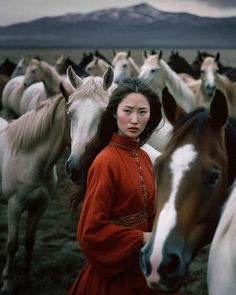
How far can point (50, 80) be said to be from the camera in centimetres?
705

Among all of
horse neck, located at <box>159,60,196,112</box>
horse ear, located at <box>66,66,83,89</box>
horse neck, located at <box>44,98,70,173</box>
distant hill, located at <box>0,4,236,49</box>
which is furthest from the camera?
distant hill, located at <box>0,4,236,49</box>

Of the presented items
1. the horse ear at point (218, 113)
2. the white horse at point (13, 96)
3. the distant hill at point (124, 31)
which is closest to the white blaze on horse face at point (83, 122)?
the horse ear at point (218, 113)

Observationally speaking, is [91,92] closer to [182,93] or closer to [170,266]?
[170,266]

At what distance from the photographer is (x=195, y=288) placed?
305 centimetres

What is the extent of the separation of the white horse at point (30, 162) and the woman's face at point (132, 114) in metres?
1.36

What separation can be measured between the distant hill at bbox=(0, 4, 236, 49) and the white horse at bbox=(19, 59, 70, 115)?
7.09 m

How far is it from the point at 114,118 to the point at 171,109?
10.6 inches

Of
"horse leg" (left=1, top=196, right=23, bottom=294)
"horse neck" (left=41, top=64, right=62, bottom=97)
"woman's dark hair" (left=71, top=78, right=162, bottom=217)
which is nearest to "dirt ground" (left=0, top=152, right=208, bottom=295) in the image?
"horse leg" (left=1, top=196, right=23, bottom=294)

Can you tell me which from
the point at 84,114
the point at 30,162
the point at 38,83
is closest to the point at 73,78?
the point at 84,114

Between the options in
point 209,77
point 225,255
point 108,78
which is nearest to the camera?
point 225,255

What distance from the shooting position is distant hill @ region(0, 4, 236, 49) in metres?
14.8

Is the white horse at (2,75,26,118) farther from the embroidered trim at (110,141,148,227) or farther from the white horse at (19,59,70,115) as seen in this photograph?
the embroidered trim at (110,141,148,227)

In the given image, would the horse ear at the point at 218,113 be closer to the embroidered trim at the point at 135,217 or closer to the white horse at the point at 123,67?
the embroidered trim at the point at 135,217

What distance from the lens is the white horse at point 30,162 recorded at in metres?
2.89
